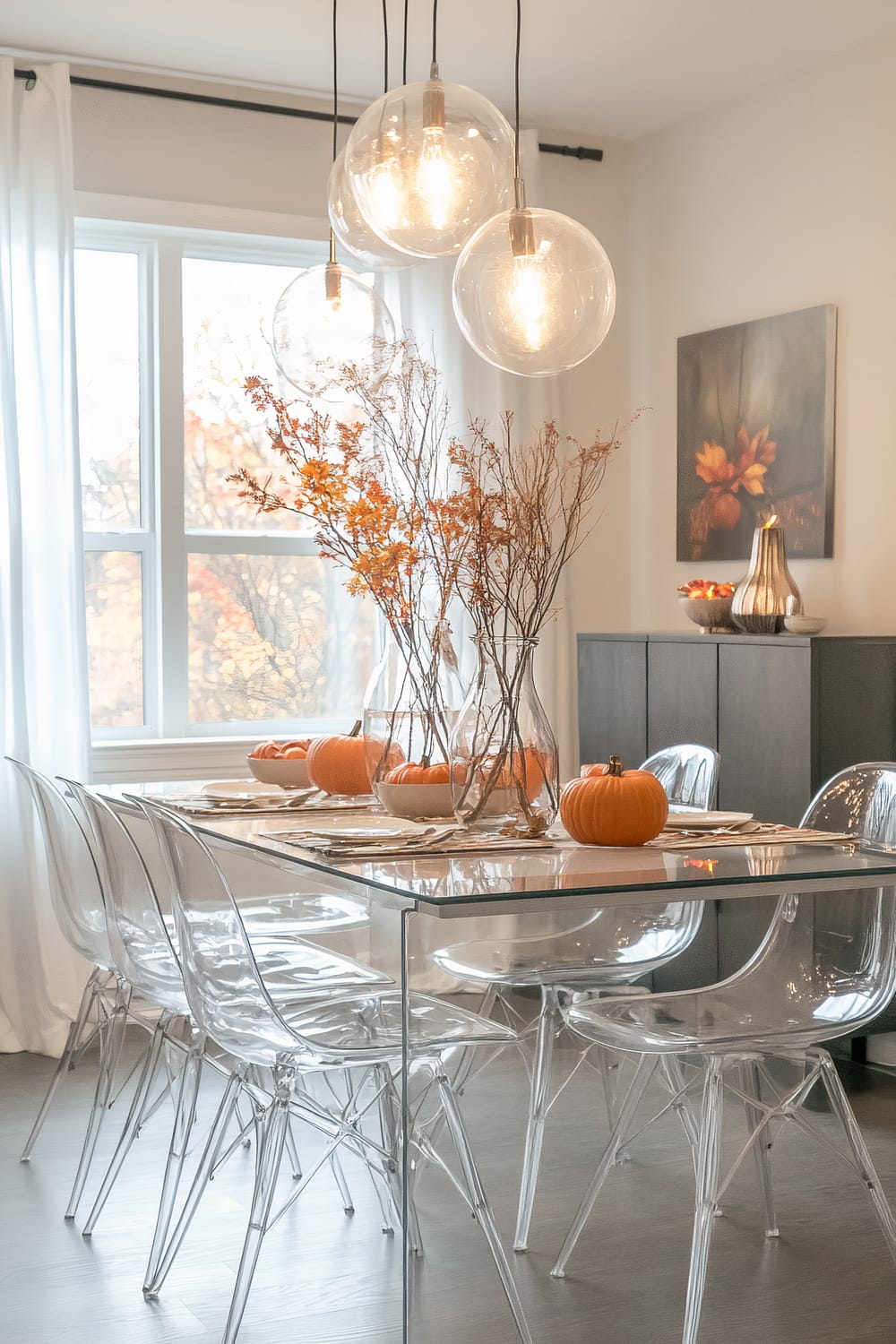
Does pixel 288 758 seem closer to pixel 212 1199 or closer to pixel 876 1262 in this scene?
pixel 212 1199

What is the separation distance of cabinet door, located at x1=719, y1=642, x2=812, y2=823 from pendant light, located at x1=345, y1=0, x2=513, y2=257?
68.9 inches

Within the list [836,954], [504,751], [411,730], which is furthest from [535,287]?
[836,954]

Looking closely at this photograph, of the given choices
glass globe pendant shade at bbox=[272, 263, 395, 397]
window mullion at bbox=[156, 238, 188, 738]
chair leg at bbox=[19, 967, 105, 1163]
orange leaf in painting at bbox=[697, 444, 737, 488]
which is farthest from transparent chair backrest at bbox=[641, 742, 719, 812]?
window mullion at bbox=[156, 238, 188, 738]

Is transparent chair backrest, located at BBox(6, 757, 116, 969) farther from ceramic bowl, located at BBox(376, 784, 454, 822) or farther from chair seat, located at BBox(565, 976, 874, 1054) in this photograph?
chair seat, located at BBox(565, 976, 874, 1054)

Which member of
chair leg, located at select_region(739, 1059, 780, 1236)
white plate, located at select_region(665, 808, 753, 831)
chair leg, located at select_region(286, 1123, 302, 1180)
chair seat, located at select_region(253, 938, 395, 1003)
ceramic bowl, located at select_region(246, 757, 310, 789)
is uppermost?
ceramic bowl, located at select_region(246, 757, 310, 789)

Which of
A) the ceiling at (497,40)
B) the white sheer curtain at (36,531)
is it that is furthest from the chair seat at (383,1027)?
the ceiling at (497,40)

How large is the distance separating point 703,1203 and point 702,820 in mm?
712

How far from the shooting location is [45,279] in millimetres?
4340

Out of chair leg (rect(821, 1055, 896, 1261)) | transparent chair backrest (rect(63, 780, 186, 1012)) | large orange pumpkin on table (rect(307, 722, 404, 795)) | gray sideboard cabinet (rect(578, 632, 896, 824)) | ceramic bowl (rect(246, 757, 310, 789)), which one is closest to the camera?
chair leg (rect(821, 1055, 896, 1261))

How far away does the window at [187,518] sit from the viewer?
189 inches

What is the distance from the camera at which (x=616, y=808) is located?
2453 mm

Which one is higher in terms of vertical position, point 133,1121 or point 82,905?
point 82,905

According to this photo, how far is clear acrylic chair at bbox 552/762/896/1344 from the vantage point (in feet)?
8.03

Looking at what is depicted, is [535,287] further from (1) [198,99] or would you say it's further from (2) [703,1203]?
(1) [198,99]
